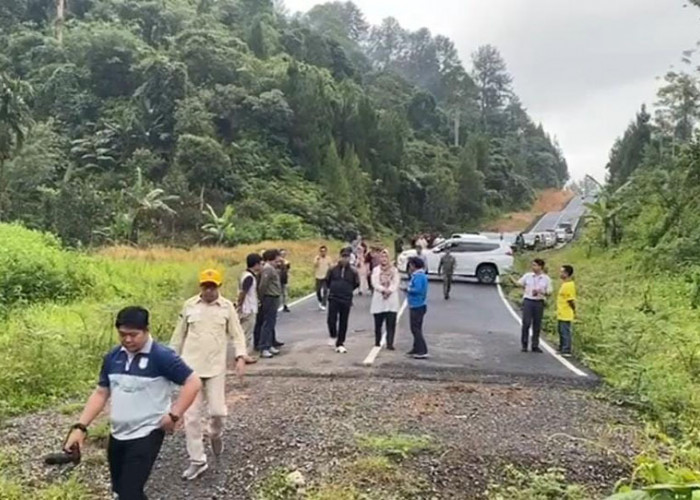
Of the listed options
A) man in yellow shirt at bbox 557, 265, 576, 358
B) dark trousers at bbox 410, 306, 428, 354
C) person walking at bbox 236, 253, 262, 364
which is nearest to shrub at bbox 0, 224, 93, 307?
person walking at bbox 236, 253, 262, 364

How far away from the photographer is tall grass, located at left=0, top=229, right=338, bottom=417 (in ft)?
34.2

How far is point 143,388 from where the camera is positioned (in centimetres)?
491

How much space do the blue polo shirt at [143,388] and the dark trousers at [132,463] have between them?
5 centimetres

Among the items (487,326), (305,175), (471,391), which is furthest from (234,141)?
(471,391)

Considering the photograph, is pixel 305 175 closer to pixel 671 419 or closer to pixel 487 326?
pixel 487 326

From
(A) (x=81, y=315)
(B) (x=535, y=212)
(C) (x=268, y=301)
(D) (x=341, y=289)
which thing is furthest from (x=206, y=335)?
(B) (x=535, y=212)

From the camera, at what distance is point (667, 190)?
105 feet

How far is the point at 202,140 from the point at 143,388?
43.4 m

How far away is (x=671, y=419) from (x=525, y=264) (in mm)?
25081

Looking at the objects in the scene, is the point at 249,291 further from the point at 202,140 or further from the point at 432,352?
the point at 202,140

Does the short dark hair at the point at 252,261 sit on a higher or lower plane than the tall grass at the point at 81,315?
higher

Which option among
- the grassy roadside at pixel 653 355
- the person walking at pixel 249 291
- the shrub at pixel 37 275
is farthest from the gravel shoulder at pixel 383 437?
the shrub at pixel 37 275

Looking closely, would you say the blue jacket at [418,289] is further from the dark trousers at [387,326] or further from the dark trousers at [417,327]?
the dark trousers at [387,326]

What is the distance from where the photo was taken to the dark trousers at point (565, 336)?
13.6 metres
